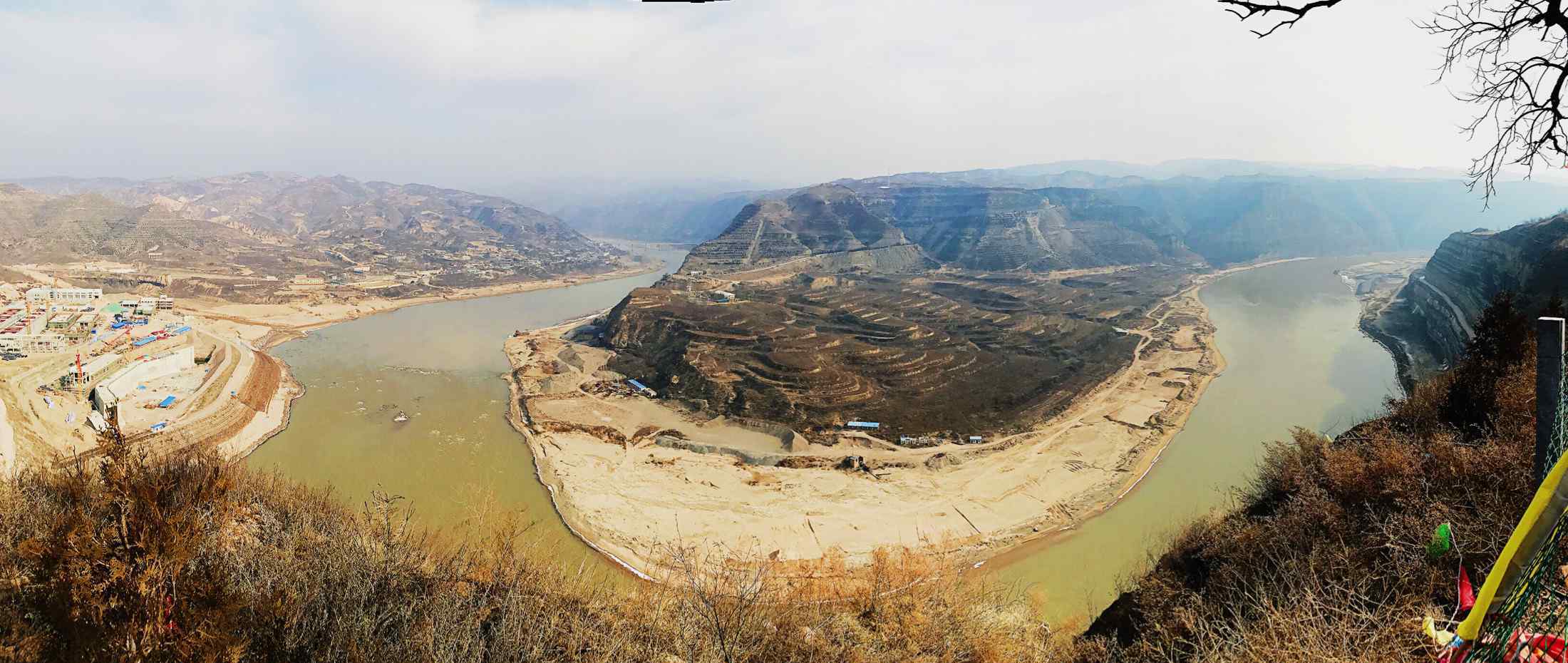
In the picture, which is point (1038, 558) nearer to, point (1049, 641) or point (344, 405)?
point (1049, 641)

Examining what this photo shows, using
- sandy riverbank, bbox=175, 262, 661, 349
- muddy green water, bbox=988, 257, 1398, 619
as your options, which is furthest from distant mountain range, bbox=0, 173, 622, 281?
muddy green water, bbox=988, 257, 1398, 619

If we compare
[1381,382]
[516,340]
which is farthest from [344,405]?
[1381,382]

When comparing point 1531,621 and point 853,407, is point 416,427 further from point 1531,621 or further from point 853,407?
point 1531,621

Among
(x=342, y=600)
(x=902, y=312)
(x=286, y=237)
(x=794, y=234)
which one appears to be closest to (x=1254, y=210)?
(x=794, y=234)

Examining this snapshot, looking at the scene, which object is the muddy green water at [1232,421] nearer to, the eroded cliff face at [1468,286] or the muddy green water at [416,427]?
the eroded cliff face at [1468,286]

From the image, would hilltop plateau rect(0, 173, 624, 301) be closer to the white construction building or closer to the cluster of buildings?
the white construction building

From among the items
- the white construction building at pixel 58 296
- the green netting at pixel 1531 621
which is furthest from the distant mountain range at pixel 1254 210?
the green netting at pixel 1531 621
